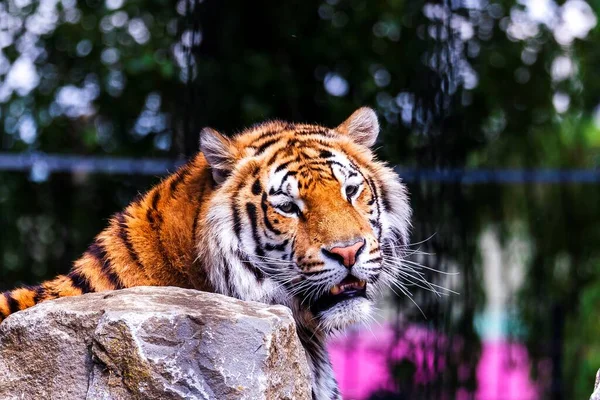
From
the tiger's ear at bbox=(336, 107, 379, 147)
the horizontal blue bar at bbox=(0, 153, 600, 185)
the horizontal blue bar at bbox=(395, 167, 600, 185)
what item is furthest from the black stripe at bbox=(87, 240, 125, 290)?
the horizontal blue bar at bbox=(395, 167, 600, 185)

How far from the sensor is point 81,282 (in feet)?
7.66

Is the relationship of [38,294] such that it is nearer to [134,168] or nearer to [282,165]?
[282,165]

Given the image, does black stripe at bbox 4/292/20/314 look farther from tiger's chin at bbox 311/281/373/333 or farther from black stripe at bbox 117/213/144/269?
tiger's chin at bbox 311/281/373/333

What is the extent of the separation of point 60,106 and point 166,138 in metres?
0.64

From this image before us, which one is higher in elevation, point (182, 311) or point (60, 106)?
point (60, 106)

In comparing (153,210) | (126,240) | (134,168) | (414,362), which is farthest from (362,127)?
(134,168)

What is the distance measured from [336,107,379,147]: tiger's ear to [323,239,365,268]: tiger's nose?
1.72ft

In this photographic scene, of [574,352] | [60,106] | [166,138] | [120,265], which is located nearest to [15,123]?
[60,106]

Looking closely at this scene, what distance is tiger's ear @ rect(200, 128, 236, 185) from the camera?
244 cm

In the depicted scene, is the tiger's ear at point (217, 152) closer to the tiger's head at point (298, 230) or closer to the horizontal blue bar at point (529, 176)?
the tiger's head at point (298, 230)

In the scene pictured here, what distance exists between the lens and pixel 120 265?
2.36 meters

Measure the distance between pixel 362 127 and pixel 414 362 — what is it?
181cm

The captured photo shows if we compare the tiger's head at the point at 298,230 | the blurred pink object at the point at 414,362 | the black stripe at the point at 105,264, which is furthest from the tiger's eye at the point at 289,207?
the blurred pink object at the point at 414,362

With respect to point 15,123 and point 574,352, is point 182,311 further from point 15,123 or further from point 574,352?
point 574,352
